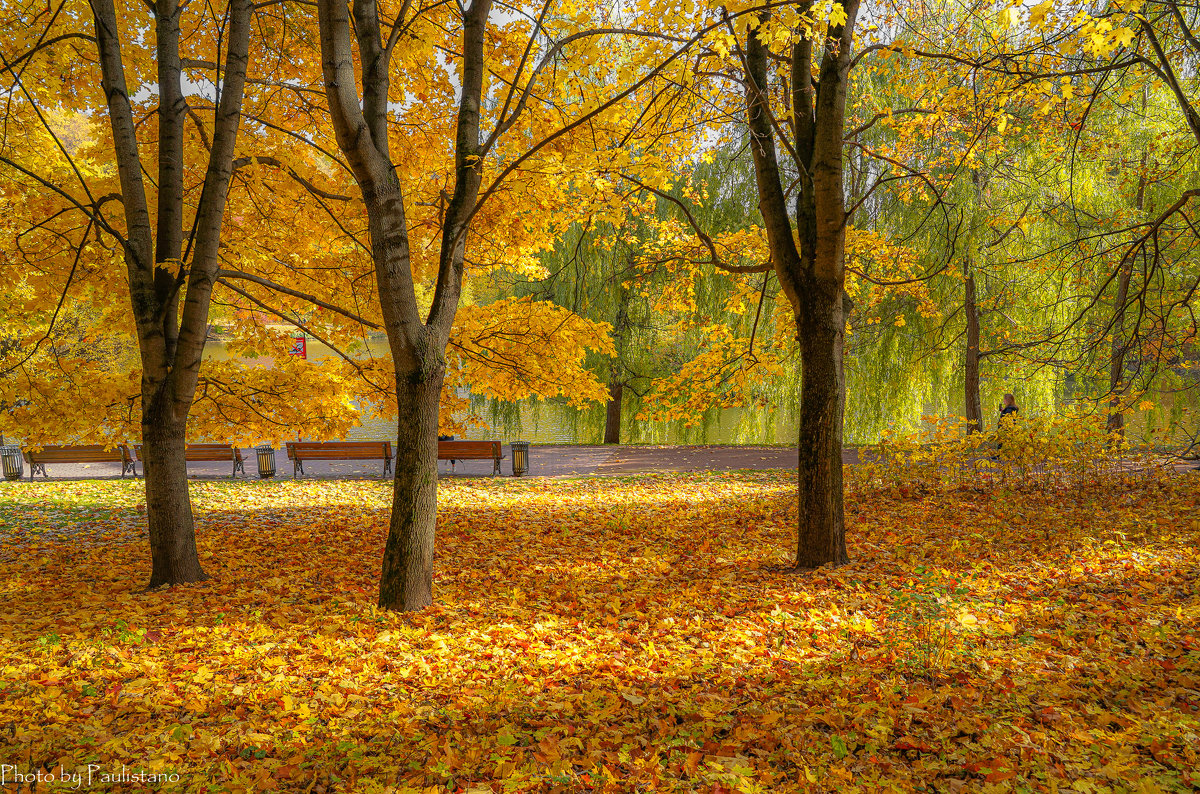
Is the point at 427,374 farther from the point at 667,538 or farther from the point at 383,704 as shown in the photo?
the point at 667,538

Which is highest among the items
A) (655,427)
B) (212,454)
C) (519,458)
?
(655,427)

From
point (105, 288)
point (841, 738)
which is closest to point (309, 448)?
point (105, 288)

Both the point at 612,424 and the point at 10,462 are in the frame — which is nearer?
the point at 10,462

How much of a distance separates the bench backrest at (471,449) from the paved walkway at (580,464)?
19.3 inches

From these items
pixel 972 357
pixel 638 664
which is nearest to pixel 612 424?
pixel 972 357

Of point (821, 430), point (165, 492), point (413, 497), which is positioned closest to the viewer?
point (413, 497)

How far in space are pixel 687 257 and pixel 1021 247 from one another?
7.71 metres

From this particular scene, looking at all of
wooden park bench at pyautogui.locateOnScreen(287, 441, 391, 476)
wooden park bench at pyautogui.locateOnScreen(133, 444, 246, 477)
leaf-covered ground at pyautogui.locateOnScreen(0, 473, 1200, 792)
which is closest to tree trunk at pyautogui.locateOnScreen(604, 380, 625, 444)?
wooden park bench at pyautogui.locateOnScreen(287, 441, 391, 476)

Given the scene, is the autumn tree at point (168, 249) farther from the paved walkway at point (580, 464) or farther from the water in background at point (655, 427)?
the water in background at point (655, 427)

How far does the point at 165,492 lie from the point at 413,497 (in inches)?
86.2

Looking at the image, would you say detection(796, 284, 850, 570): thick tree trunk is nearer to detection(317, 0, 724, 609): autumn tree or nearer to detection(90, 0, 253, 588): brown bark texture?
detection(317, 0, 724, 609): autumn tree

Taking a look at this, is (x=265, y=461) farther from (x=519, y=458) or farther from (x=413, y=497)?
(x=413, y=497)

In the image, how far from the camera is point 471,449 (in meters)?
11.9

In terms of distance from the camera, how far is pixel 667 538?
21.4ft
